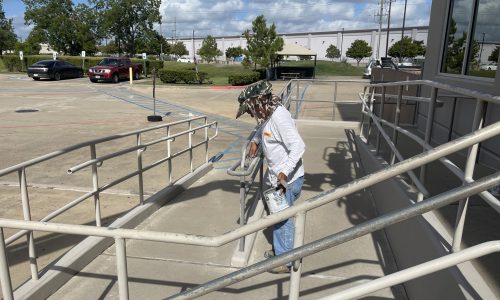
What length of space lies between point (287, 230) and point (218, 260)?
2.72ft

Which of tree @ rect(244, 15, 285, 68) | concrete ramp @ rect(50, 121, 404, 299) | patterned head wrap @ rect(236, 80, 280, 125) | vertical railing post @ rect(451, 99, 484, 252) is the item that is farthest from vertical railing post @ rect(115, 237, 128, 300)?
tree @ rect(244, 15, 285, 68)

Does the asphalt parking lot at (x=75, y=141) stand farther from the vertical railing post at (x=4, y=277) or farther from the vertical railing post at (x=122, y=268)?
the vertical railing post at (x=122, y=268)

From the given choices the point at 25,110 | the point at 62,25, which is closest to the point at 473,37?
the point at 25,110

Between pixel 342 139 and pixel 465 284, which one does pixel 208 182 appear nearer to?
pixel 342 139

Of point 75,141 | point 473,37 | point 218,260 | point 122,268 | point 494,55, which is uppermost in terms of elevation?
point 473,37

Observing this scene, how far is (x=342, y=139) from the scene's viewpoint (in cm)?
930

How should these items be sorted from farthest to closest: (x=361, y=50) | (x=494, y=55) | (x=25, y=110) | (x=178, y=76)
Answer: (x=361, y=50), (x=178, y=76), (x=25, y=110), (x=494, y=55)

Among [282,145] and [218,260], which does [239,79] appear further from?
[282,145]

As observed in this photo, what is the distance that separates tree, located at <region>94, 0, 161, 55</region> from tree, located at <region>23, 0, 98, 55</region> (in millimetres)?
2815

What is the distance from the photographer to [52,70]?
95.6 feet

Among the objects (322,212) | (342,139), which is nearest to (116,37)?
(342,139)

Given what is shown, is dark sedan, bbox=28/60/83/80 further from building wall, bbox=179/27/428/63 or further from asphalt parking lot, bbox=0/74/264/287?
building wall, bbox=179/27/428/63

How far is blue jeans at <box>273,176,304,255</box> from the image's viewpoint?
3291mm

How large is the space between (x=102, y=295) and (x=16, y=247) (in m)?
1.61
